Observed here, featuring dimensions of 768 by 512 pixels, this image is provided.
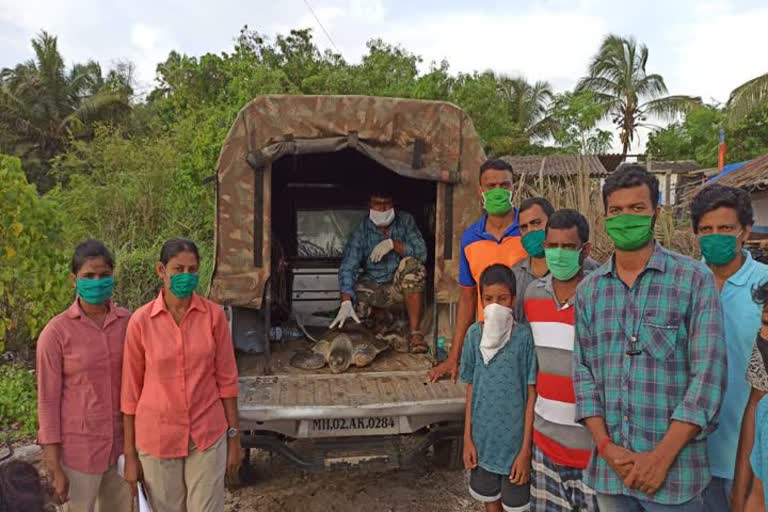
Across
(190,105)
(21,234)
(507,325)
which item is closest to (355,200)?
(21,234)

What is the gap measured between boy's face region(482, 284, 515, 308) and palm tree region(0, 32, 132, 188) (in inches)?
929

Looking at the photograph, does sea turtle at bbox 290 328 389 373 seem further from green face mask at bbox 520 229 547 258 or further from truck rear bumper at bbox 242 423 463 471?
green face mask at bbox 520 229 547 258

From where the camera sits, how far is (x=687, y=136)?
2633 centimetres

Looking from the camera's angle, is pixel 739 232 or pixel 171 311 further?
pixel 171 311

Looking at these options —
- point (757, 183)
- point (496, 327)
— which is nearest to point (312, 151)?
point (496, 327)

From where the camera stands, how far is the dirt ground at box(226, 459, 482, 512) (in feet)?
13.3

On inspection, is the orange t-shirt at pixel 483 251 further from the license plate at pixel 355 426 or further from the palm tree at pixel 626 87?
the palm tree at pixel 626 87

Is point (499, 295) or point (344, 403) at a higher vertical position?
point (499, 295)

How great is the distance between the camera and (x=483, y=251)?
344cm

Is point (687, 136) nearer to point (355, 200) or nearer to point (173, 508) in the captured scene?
point (355, 200)

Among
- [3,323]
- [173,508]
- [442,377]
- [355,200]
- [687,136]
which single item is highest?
[687,136]

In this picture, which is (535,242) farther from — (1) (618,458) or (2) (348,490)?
(2) (348,490)

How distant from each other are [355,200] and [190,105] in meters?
9.15

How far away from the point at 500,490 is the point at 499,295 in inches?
37.5
